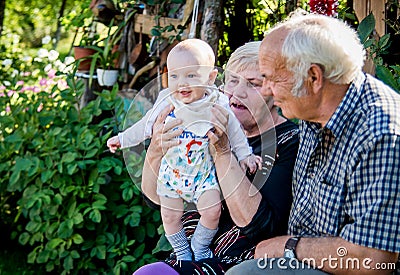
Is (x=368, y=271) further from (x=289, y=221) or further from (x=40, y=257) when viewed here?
(x=40, y=257)

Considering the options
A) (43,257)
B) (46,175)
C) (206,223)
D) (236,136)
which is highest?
(236,136)

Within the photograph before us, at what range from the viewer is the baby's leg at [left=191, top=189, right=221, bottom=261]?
2.12m

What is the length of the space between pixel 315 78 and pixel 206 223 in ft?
2.07

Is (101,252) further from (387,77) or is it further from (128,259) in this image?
(387,77)

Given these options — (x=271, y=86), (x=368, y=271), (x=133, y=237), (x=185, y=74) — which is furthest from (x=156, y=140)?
(x=133, y=237)

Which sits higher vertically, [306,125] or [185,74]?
[185,74]

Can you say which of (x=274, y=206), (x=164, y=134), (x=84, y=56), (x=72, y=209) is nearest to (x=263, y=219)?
(x=274, y=206)

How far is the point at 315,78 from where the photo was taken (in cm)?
179

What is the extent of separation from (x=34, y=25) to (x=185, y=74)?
27.2 feet

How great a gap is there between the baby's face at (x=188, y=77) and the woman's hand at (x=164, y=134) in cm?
9

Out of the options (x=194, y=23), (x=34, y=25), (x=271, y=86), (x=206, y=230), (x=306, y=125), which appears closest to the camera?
(x=271, y=86)

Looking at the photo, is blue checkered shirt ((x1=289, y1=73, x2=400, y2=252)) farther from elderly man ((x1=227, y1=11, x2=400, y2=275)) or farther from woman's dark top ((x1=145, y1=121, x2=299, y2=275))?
woman's dark top ((x1=145, y1=121, x2=299, y2=275))

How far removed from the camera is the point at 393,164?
1.66m

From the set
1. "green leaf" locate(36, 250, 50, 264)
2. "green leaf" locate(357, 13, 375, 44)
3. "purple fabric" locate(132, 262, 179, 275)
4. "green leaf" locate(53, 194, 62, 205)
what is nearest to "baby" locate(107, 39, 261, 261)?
"purple fabric" locate(132, 262, 179, 275)
